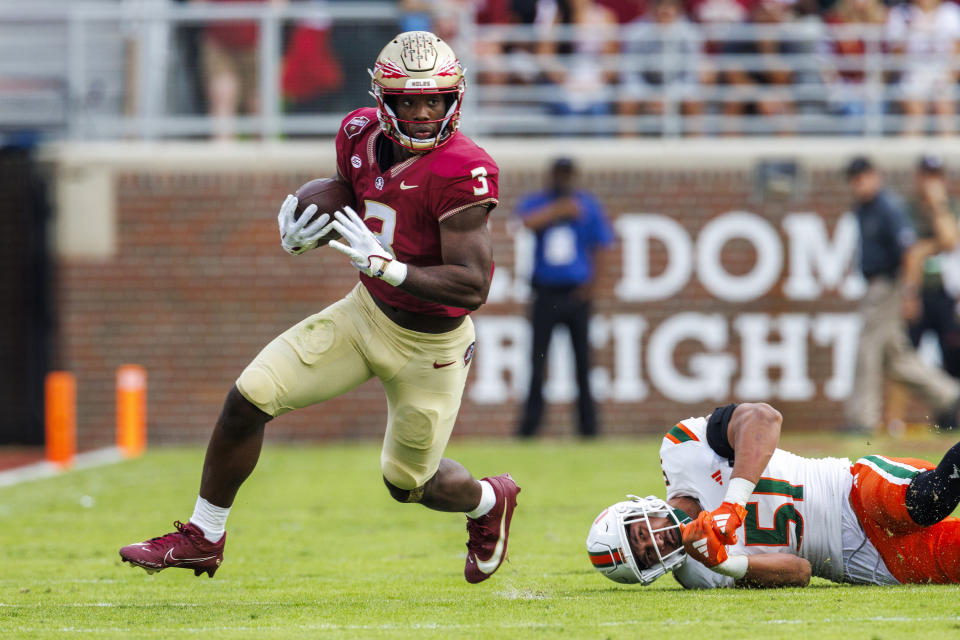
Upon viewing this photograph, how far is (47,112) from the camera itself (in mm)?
13469

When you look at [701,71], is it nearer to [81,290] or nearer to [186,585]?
[81,290]

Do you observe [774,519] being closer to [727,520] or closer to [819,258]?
[727,520]

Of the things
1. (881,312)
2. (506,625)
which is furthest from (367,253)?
(881,312)

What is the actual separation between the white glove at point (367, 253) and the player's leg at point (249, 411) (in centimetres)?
49

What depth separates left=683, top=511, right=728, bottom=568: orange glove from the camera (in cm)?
475

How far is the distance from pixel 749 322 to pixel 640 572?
26.3 feet

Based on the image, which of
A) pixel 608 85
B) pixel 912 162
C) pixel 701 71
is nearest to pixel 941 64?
pixel 912 162

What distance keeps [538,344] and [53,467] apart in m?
3.89

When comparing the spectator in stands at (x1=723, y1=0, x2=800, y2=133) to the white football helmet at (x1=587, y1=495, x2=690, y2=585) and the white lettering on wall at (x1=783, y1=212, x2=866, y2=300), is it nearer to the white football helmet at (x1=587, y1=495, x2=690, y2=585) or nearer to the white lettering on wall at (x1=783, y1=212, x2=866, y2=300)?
the white lettering on wall at (x1=783, y1=212, x2=866, y2=300)

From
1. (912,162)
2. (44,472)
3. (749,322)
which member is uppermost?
(912,162)

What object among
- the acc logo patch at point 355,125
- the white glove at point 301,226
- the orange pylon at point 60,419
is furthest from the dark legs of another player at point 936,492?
the orange pylon at point 60,419

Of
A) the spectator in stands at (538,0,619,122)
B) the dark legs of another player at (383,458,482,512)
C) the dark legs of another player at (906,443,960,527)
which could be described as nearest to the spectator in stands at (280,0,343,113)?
the spectator in stands at (538,0,619,122)

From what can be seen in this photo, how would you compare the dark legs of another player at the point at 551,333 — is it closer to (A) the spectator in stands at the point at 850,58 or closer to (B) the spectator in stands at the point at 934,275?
(B) the spectator in stands at the point at 934,275

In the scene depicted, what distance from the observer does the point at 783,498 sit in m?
5.08
